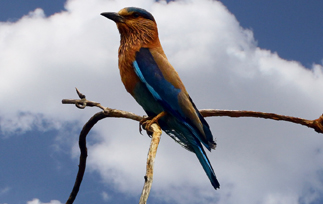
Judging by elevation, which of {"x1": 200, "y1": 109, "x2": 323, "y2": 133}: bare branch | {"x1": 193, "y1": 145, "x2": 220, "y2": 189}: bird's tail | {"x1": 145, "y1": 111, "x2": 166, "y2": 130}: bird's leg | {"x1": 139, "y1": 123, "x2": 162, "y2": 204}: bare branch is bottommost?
{"x1": 139, "y1": 123, "x2": 162, "y2": 204}: bare branch

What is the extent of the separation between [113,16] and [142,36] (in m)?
0.43

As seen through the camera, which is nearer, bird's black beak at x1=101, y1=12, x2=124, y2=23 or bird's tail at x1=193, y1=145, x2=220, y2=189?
bird's tail at x1=193, y1=145, x2=220, y2=189

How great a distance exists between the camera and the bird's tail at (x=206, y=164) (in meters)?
3.80

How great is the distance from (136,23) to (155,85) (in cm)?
86

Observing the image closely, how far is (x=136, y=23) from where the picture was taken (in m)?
4.28

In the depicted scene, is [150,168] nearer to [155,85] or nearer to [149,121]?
[149,121]

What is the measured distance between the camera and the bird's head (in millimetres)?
4270

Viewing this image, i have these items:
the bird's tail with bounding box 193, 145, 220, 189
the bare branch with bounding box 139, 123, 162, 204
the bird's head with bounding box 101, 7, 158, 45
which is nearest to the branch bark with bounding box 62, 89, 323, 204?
the bare branch with bounding box 139, 123, 162, 204

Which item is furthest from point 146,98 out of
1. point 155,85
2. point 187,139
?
point 187,139

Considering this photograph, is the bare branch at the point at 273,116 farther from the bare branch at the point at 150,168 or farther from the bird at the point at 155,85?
the bare branch at the point at 150,168

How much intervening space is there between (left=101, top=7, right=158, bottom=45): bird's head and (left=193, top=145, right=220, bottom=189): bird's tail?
1.43 meters

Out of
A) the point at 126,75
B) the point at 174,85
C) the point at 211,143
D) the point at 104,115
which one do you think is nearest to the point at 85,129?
the point at 104,115

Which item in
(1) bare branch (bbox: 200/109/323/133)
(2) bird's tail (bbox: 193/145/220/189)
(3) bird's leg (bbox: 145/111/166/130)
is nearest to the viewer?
(2) bird's tail (bbox: 193/145/220/189)

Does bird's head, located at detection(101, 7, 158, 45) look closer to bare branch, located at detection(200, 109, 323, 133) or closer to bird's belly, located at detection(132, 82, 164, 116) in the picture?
bird's belly, located at detection(132, 82, 164, 116)
